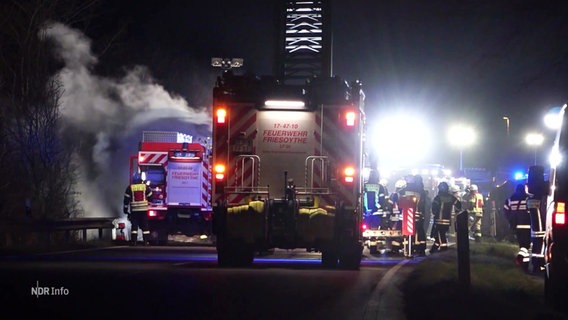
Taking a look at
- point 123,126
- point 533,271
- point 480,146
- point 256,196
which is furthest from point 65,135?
point 480,146

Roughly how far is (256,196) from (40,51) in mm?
13378

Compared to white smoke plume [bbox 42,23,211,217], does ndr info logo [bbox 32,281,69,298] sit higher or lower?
lower

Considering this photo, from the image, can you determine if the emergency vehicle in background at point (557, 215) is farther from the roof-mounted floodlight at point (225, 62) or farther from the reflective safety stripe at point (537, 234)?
the roof-mounted floodlight at point (225, 62)

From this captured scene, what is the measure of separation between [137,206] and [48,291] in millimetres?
15597

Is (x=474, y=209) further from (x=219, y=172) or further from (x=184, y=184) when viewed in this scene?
(x=219, y=172)

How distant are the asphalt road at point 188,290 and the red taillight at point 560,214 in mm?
2133

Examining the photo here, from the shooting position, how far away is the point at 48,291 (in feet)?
38.4

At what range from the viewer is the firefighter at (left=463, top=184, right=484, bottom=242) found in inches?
1152

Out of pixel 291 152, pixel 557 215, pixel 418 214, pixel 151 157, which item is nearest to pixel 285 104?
pixel 291 152

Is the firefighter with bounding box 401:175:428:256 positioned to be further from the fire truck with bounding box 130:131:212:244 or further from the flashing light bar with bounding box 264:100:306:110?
the fire truck with bounding box 130:131:212:244

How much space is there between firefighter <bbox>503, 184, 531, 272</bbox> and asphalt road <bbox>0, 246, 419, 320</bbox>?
228cm

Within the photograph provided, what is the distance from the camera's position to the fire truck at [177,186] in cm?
2852

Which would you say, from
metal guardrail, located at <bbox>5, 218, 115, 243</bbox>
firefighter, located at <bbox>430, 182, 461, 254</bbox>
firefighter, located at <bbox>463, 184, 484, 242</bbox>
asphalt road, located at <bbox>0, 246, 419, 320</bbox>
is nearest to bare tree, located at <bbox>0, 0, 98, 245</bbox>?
metal guardrail, located at <bbox>5, 218, 115, 243</bbox>

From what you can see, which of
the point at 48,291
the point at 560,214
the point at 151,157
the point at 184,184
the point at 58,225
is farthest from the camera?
the point at 151,157
